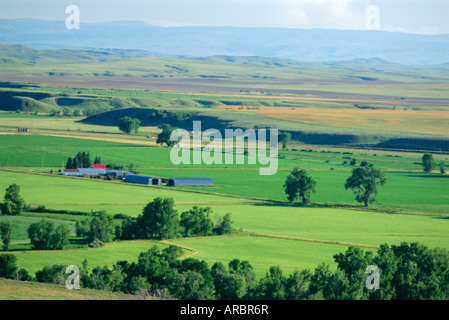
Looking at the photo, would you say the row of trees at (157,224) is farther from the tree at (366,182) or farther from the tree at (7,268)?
the tree at (366,182)

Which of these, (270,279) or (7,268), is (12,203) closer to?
(7,268)

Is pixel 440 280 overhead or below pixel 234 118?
below

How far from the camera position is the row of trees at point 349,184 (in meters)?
59.3

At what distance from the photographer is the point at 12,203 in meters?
48.7

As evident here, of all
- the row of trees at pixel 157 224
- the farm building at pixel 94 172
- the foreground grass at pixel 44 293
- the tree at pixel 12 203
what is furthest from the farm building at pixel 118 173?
the foreground grass at pixel 44 293

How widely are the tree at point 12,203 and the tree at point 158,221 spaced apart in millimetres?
9683

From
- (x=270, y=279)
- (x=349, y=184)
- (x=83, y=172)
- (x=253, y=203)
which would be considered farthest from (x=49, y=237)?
(x=83, y=172)

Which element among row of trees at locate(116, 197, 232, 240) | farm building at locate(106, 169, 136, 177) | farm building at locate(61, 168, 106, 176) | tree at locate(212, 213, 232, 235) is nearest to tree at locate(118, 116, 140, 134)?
farm building at locate(61, 168, 106, 176)

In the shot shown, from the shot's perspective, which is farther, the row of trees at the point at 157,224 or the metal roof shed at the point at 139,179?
the metal roof shed at the point at 139,179

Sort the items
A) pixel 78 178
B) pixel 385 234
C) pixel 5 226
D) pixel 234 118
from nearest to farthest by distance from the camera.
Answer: pixel 5 226
pixel 385 234
pixel 78 178
pixel 234 118
